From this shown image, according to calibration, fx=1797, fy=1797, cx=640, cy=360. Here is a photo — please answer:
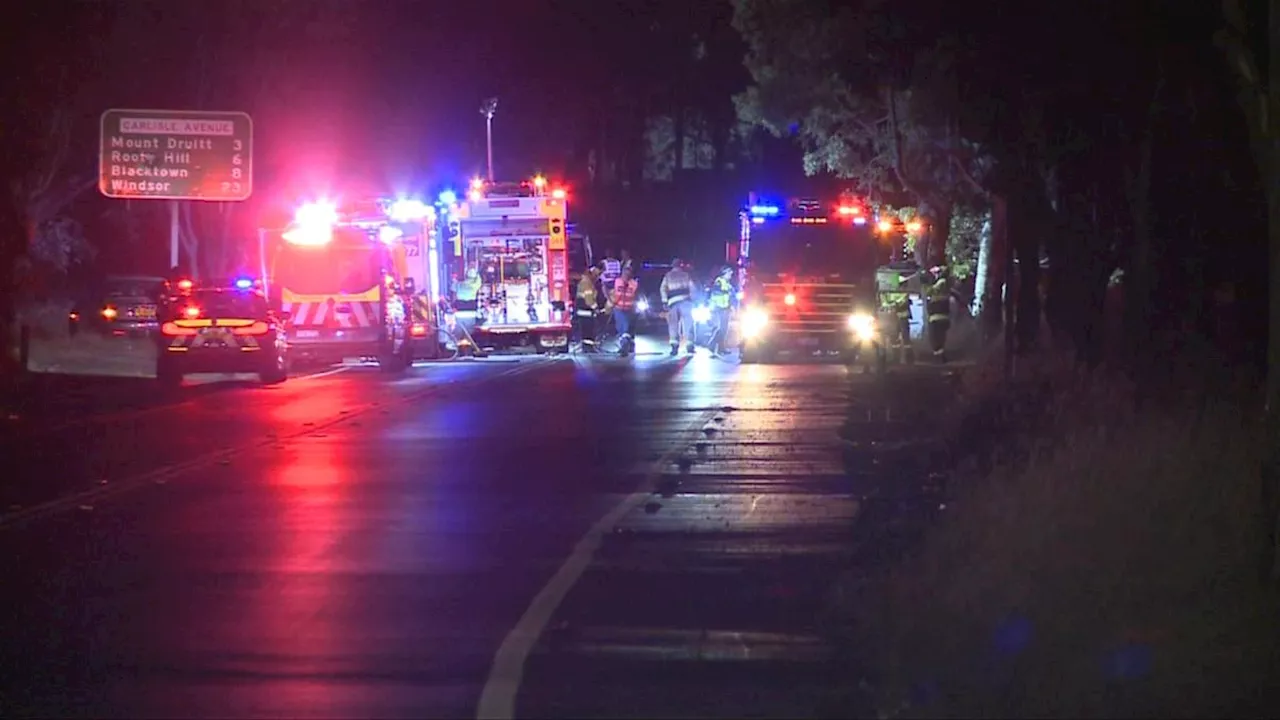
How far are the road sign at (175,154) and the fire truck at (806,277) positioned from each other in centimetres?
989

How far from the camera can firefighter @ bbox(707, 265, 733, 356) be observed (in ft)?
121

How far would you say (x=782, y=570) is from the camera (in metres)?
11.5

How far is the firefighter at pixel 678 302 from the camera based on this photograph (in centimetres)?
3738

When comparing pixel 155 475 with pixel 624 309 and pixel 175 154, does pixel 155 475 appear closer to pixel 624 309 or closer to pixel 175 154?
pixel 175 154

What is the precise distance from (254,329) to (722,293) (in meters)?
11.8

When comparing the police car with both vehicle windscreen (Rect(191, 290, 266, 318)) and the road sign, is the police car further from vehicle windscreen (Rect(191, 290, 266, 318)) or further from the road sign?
the road sign

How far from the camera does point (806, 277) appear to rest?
33.3m

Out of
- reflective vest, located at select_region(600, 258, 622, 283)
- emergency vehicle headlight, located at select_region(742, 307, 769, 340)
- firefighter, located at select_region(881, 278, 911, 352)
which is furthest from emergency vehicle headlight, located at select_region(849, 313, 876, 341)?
reflective vest, located at select_region(600, 258, 622, 283)

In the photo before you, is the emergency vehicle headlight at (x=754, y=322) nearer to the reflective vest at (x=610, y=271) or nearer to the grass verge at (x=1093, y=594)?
the reflective vest at (x=610, y=271)

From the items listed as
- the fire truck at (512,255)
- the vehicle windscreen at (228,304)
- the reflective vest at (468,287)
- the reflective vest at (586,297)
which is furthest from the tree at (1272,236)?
the reflective vest at (586,297)

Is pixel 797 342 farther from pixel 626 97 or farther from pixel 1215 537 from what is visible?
pixel 626 97

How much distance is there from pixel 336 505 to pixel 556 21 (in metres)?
53.6

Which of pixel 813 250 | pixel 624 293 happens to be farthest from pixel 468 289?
pixel 813 250

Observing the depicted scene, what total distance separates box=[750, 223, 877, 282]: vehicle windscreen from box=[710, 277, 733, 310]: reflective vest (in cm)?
270
